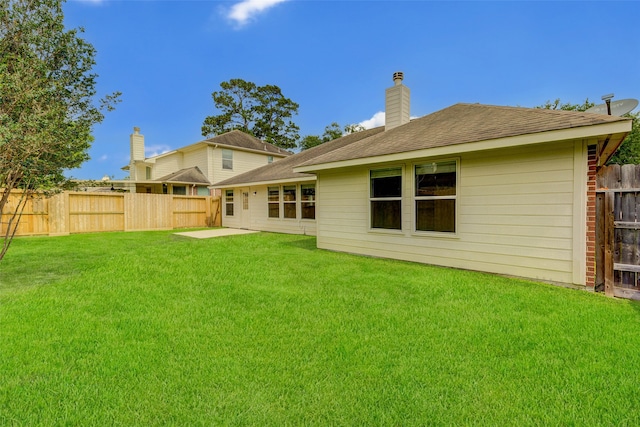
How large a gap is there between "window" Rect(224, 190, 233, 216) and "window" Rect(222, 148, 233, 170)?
14.0ft

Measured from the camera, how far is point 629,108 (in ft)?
21.2

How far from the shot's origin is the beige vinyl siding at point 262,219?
12.7 meters

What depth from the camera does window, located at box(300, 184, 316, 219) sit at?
485 inches

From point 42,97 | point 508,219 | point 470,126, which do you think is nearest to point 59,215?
point 42,97

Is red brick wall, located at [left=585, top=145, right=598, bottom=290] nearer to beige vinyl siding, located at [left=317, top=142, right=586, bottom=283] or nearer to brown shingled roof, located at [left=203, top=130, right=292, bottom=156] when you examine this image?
beige vinyl siding, located at [left=317, top=142, right=586, bottom=283]

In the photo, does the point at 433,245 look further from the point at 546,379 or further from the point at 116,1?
the point at 116,1

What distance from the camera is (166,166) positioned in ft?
73.4

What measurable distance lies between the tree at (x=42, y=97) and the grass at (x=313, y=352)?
193 centimetres

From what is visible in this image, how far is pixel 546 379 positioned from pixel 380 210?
534 centimetres

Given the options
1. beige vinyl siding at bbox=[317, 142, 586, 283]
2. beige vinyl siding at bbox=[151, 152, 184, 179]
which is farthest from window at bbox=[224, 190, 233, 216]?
beige vinyl siding at bbox=[317, 142, 586, 283]

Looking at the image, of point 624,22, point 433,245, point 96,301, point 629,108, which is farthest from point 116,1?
point 624,22

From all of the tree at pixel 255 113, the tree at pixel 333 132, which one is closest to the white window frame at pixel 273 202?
the tree at pixel 333 132

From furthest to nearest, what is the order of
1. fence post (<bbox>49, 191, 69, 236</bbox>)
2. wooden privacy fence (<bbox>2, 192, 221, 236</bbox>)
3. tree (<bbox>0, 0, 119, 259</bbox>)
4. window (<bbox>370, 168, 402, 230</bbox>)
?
fence post (<bbox>49, 191, 69, 236</bbox>) < wooden privacy fence (<bbox>2, 192, 221, 236</bbox>) < window (<bbox>370, 168, 402, 230</bbox>) < tree (<bbox>0, 0, 119, 259</bbox>)

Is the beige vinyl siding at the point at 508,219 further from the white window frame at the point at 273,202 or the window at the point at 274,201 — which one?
the window at the point at 274,201
